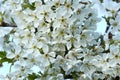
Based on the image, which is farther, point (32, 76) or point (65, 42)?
point (32, 76)

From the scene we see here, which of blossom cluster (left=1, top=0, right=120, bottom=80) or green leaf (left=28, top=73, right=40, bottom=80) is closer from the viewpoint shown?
blossom cluster (left=1, top=0, right=120, bottom=80)

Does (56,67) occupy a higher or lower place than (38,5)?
lower

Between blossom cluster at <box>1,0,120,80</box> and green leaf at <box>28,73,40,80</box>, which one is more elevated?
blossom cluster at <box>1,0,120,80</box>

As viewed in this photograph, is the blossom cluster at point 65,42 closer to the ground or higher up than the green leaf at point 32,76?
higher up

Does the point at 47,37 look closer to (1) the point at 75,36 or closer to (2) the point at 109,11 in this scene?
(1) the point at 75,36

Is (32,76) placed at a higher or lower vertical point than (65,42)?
lower

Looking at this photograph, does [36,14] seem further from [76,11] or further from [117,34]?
[117,34]

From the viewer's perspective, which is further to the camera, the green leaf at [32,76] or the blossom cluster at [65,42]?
the green leaf at [32,76]

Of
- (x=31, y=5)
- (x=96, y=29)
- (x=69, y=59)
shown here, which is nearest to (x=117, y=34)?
(x=96, y=29)
